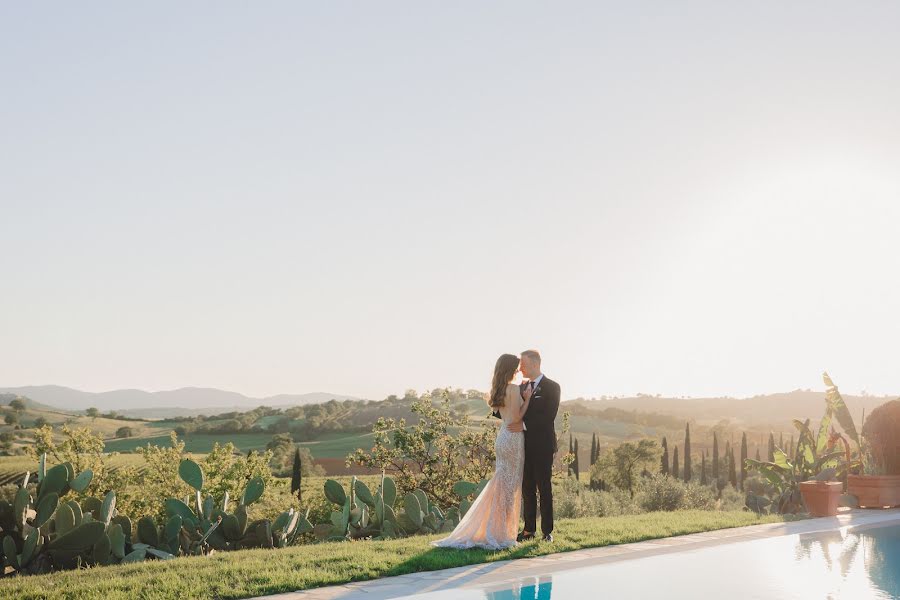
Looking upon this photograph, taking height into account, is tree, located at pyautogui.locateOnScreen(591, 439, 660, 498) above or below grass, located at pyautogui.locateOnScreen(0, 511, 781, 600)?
below

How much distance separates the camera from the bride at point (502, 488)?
7.49m

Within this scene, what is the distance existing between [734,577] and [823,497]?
5100 mm

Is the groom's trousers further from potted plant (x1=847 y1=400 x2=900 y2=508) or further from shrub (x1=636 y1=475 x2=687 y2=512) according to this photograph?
potted plant (x1=847 y1=400 x2=900 y2=508)

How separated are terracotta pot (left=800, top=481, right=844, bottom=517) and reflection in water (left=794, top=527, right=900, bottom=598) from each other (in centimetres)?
90

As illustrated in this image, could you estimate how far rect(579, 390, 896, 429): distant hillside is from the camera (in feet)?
282

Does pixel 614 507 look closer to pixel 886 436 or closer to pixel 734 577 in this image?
pixel 886 436

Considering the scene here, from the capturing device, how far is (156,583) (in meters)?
5.69

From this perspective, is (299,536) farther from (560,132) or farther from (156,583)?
(560,132)

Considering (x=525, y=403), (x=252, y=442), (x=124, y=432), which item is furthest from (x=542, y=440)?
(x=124, y=432)

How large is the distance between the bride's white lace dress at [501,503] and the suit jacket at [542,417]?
0.12 metres

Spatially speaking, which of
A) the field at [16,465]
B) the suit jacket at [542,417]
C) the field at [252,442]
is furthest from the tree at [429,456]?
the field at [252,442]

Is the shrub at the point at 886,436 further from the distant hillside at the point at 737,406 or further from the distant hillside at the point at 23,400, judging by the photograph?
the distant hillside at the point at 737,406

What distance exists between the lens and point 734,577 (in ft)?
22.8

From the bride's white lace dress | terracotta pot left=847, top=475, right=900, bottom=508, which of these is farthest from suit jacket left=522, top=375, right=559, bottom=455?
A: terracotta pot left=847, top=475, right=900, bottom=508
